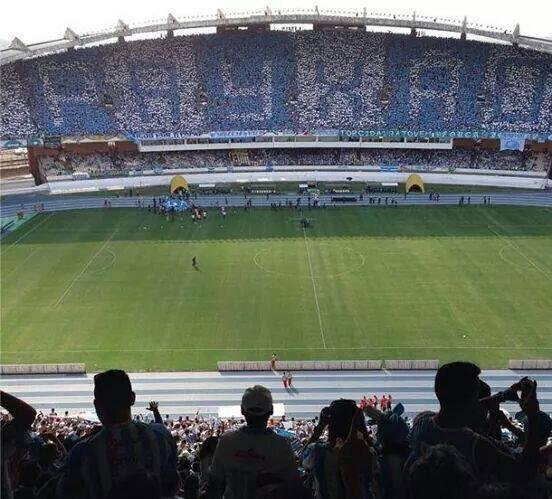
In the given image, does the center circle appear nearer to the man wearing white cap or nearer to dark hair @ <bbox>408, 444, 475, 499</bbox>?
the man wearing white cap

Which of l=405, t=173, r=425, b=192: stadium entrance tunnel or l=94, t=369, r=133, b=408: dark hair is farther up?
l=94, t=369, r=133, b=408: dark hair

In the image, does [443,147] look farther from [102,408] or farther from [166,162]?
[102,408]

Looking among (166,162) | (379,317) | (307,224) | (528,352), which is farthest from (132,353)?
(166,162)

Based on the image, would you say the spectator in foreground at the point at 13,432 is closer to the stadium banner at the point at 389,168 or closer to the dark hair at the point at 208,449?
the dark hair at the point at 208,449

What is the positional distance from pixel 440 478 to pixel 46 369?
18939 millimetres

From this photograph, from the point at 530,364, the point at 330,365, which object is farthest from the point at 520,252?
the point at 330,365

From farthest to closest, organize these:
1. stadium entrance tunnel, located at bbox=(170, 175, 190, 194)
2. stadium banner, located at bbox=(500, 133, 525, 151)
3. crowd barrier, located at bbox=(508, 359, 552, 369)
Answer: stadium banner, located at bbox=(500, 133, 525, 151)
stadium entrance tunnel, located at bbox=(170, 175, 190, 194)
crowd barrier, located at bbox=(508, 359, 552, 369)

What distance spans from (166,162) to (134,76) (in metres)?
8.87

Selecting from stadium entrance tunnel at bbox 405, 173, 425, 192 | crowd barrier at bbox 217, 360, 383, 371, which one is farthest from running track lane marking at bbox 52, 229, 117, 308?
stadium entrance tunnel at bbox 405, 173, 425, 192

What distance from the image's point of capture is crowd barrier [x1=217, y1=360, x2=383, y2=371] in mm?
19609

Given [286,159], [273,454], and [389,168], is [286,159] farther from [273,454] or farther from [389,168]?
[273,454]

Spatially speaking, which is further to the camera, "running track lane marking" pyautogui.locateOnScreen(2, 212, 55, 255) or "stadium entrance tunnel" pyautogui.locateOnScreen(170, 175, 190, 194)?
"stadium entrance tunnel" pyautogui.locateOnScreen(170, 175, 190, 194)

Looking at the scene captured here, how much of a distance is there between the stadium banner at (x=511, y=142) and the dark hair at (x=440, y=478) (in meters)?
45.5

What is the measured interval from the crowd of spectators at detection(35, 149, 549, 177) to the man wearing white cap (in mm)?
42472
